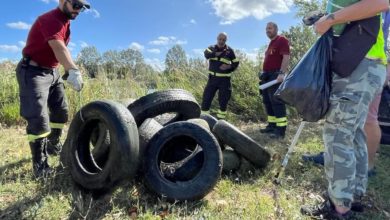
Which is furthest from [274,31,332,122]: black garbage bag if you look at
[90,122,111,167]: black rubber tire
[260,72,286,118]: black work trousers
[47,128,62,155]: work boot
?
[260,72,286,118]: black work trousers

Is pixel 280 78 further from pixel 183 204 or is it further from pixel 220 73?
pixel 183 204

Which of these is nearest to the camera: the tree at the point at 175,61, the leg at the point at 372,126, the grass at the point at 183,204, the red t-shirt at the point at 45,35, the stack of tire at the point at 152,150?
the grass at the point at 183,204

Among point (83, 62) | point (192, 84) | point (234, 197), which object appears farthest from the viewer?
point (192, 84)

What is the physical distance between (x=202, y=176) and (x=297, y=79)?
4.25 ft

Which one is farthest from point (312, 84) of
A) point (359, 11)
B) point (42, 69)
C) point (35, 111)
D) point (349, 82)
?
point (42, 69)

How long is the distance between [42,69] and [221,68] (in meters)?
4.63

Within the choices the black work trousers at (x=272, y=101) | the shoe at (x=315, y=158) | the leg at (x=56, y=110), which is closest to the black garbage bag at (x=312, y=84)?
the shoe at (x=315, y=158)

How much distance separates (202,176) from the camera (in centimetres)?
362

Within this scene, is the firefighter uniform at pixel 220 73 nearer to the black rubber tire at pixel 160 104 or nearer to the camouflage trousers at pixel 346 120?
the black rubber tire at pixel 160 104

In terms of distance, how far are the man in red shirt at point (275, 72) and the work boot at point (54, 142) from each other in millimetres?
3720

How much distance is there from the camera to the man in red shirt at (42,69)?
389 cm

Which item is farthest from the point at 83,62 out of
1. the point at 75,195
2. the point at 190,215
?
the point at 190,215

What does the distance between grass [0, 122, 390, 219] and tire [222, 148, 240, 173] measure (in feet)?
0.32

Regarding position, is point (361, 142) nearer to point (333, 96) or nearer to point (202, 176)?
point (333, 96)
